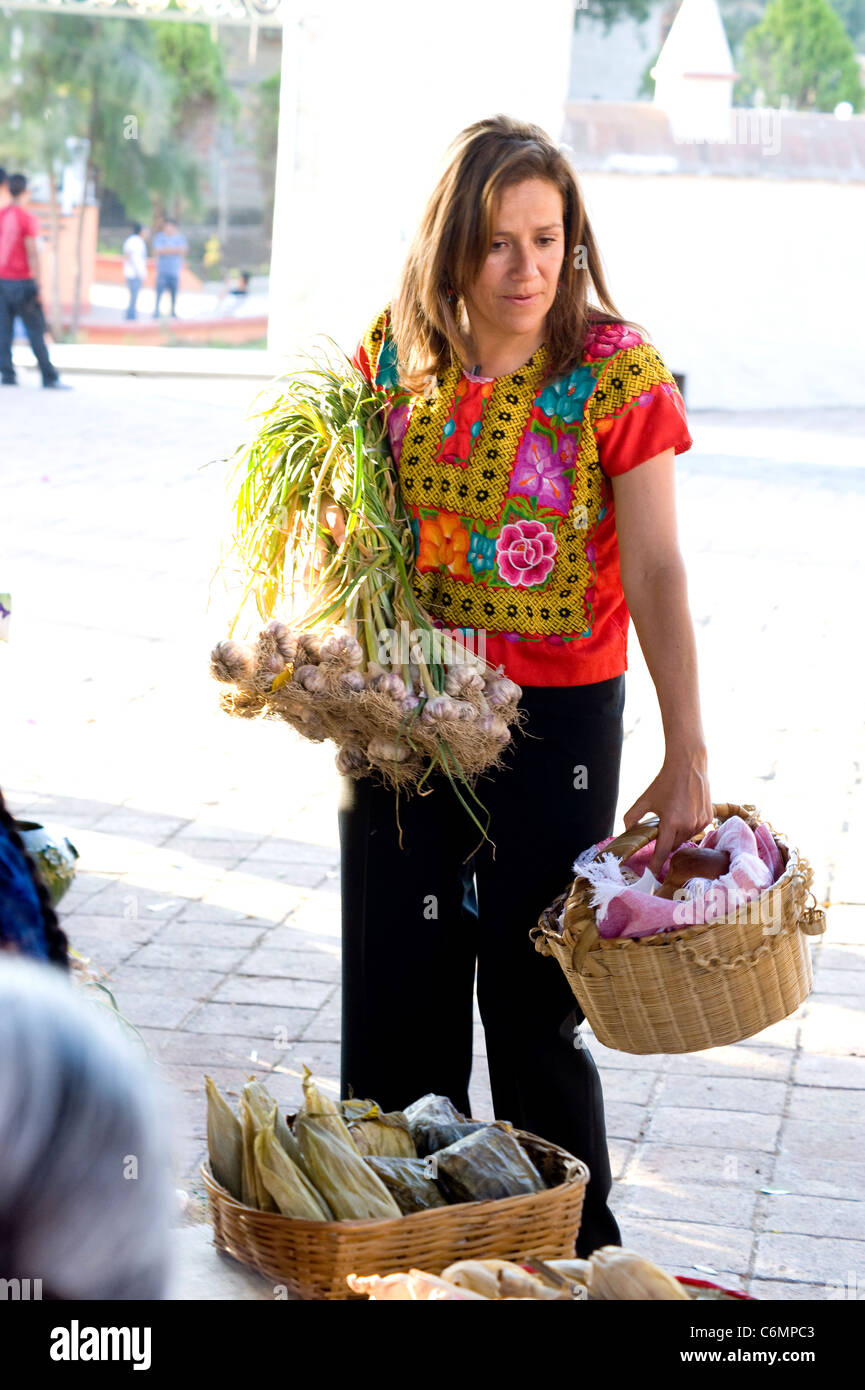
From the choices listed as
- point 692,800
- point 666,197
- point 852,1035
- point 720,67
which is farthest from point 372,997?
point 720,67

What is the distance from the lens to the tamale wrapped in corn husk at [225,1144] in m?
2.23

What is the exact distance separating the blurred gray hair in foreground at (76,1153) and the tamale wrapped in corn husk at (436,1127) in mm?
1243

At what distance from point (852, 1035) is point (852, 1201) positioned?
2.75 feet

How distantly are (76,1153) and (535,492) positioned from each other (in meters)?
1.77

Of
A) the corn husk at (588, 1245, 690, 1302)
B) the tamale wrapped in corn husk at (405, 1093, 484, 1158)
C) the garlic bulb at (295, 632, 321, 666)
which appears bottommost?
the tamale wrapped in corn husk at (405, 1093, 484, 1158)

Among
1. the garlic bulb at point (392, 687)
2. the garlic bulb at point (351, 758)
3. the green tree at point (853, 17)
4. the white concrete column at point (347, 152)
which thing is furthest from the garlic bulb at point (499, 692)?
the green tree at point (853, 17)

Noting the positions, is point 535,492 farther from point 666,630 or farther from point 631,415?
point 666,630

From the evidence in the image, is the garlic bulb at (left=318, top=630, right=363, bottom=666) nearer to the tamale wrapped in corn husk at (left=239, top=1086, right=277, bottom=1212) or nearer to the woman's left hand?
the woman's left hand

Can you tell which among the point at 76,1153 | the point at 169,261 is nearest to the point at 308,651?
the point at 76,1153

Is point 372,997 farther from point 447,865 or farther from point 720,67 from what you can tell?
point 720,67

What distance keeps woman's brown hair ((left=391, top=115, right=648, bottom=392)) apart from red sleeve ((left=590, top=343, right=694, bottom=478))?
0.08m

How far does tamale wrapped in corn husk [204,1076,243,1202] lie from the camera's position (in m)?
2.23

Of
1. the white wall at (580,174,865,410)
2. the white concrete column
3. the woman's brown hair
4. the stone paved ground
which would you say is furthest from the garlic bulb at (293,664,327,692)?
the white wall at (580,174,865,410)

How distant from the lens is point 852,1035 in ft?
13.8
